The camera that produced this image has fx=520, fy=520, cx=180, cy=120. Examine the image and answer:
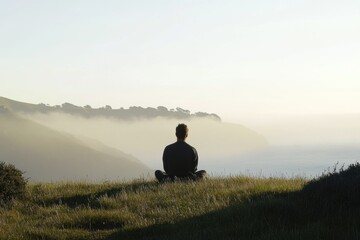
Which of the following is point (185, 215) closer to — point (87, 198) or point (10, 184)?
point (87, 198)

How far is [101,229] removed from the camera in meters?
9.87

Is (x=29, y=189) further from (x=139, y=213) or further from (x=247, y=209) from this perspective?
(x=247, y=209)

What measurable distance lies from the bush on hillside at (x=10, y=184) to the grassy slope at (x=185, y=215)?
14.3 inches

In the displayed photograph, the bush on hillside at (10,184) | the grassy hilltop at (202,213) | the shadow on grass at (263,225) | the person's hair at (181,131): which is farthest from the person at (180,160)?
the shadow on grass at (263,225)

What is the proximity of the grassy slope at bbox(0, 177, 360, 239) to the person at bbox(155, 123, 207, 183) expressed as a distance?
1.47 meters

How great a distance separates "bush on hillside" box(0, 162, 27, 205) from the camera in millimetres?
13078

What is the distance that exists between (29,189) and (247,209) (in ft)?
25.8

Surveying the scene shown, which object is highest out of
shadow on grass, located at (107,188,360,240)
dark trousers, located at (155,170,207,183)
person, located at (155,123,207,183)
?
person, located at (155,123,207,183)

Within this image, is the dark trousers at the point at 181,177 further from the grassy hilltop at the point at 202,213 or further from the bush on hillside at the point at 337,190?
the bush on hillside at the point at 337,190

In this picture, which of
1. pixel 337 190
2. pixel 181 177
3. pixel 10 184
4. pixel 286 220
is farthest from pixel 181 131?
pixel 286 220

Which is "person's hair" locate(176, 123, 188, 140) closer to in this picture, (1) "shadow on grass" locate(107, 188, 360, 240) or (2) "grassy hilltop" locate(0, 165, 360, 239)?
(2) "grassy hilltop" locate(0, 165, 360, 239)

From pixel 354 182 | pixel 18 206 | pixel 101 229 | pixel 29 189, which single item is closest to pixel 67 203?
pixel 18 206

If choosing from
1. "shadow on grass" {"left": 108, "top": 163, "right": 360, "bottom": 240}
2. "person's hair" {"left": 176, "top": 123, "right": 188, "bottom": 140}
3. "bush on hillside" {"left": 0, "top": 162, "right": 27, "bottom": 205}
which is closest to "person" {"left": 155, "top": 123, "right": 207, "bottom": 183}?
"person's hair" {"left": 176, "top": 123, "right": 188, "bottom": 140}

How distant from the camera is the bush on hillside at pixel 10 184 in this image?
13078 millimetres
